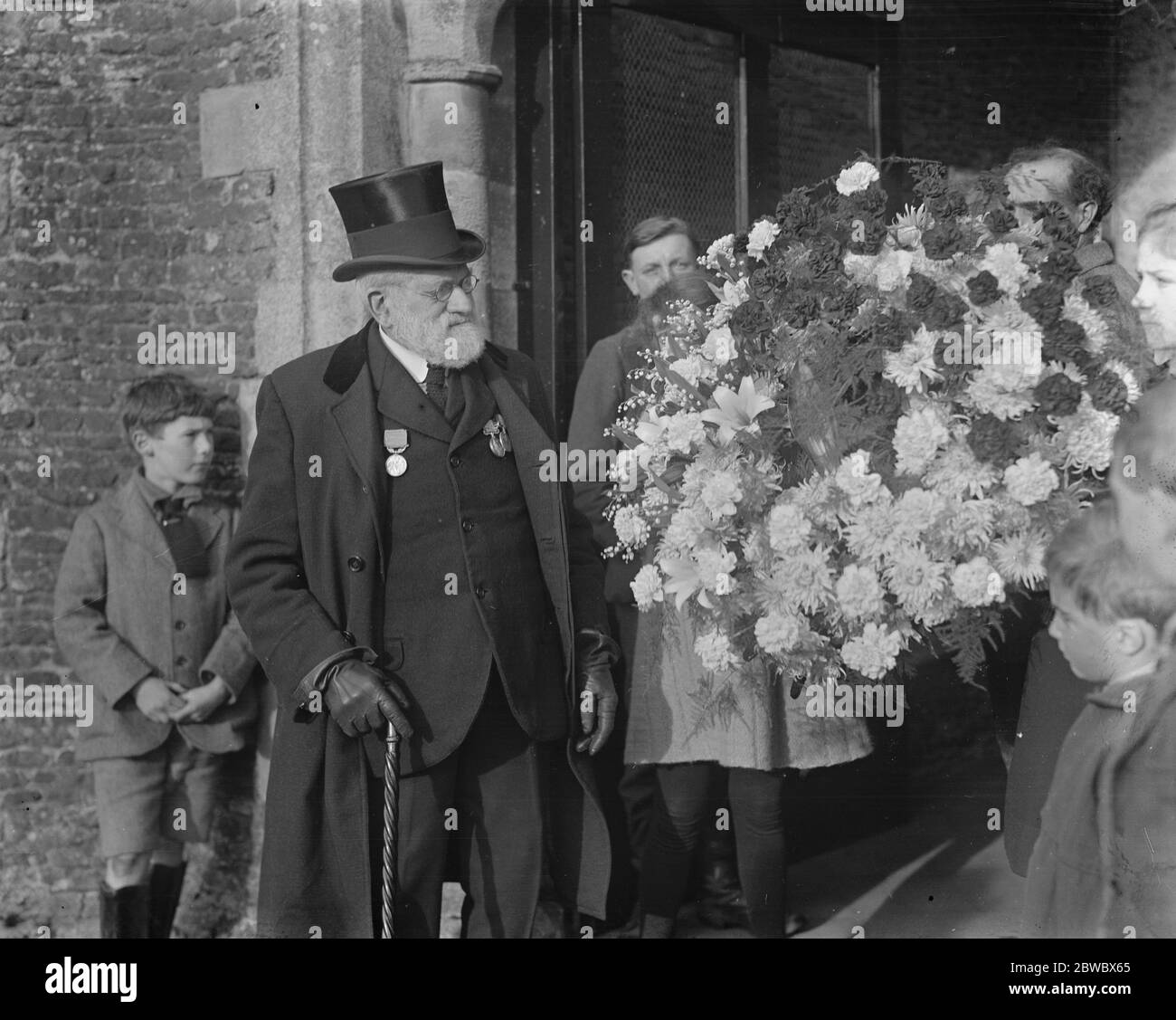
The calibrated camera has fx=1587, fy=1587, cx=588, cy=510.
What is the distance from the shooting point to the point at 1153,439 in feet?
13.7

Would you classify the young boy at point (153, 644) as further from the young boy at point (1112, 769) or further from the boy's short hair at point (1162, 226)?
the boy's short hair at point (1162, 226)

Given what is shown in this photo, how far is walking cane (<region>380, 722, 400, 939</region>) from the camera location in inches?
161

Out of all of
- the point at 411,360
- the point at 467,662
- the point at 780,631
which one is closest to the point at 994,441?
the point at 780,631

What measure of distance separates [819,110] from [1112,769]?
2362mm

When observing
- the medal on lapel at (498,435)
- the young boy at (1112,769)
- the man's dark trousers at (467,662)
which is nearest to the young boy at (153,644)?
the man's dark trousers at (467,662)

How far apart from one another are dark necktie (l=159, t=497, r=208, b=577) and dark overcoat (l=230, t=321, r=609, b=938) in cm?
88

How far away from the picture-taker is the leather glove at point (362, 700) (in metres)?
4.00

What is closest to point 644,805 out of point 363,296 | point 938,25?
point 363,296

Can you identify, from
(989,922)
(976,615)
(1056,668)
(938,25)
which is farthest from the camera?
(938,25)

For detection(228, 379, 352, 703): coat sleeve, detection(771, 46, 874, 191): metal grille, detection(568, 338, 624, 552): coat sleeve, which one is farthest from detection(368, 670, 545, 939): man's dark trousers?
detection(771, 46, 874, 191): metal grille

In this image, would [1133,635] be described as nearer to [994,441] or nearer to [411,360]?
[994,441]
